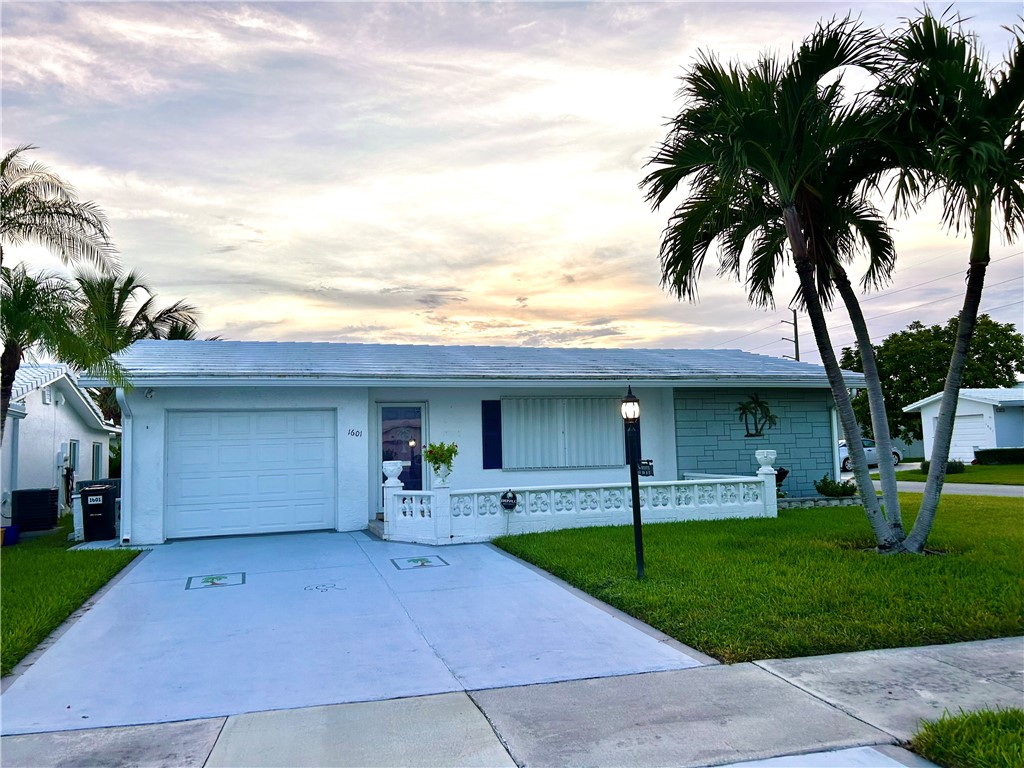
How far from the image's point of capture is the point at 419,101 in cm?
1149

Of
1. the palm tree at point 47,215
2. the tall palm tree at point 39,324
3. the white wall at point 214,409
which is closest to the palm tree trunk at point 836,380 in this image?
the white wall at point 214,409

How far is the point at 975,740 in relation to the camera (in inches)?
159

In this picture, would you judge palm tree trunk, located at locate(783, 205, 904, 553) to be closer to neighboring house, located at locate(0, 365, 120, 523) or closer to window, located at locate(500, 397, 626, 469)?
window, located at locate(500, 397, 626, 469)

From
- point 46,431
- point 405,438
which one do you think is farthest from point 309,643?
point 46,431

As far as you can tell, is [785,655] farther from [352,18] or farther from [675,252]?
[352,18]

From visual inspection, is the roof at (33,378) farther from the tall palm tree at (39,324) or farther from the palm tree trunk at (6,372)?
the tall palm tree at (39,324)

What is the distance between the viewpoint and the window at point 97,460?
79.8 ft

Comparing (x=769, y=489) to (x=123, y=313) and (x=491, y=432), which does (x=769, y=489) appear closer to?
(x=491, y=432)

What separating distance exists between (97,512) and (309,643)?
8.05 metres

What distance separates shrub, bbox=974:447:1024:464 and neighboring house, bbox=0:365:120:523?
3406 cm

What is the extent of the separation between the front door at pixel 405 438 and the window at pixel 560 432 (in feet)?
5.39

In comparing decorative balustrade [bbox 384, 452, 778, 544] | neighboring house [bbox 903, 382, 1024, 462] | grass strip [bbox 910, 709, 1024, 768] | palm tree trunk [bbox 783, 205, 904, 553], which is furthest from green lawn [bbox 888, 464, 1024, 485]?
grass strip [bbox 910, 709, 1024, 768]

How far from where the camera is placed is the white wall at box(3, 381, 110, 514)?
16328 millimetres

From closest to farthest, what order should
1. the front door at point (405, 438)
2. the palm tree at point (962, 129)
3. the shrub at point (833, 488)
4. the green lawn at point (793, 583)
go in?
1. the green lawn at point (793, 583)
2. the palm tree at point (962, 129)
3. the front door at point (405, 438)
4. the shrub at point (833, 488)
